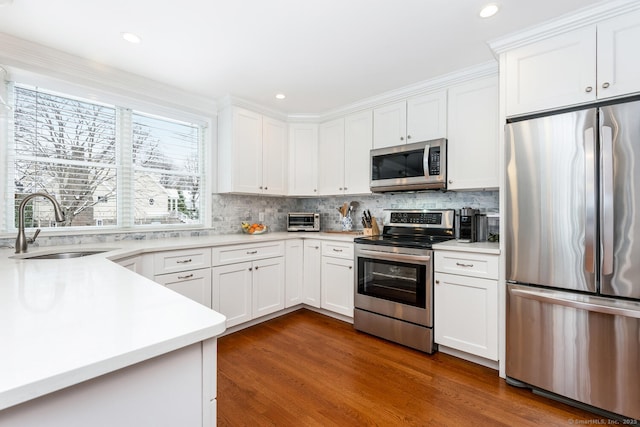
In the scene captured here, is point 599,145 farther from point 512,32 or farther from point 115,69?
point 115,69

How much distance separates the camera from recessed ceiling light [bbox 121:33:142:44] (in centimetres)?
212

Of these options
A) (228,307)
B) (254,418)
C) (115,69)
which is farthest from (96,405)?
(115,69)

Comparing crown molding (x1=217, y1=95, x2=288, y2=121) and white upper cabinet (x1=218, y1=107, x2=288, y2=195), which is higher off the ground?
crown molding (x1=217, y1=95, x2=288, y2=121)

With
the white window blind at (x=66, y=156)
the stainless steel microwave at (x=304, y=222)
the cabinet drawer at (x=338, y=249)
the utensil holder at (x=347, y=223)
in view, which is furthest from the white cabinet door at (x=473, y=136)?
the white window blind at (x=66, y=156)

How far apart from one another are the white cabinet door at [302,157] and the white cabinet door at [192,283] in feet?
5.12

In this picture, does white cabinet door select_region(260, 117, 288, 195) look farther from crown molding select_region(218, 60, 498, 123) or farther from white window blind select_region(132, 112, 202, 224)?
white window blind select_region(132, 112, 202, 224)

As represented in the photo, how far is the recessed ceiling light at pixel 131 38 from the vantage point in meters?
2.12

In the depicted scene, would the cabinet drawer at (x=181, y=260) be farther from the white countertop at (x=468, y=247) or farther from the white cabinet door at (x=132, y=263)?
the white countertop at (x=468, y=247)

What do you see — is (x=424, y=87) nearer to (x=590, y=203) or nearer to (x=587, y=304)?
(x=590, y=203)

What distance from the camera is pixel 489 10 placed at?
187 centimetres

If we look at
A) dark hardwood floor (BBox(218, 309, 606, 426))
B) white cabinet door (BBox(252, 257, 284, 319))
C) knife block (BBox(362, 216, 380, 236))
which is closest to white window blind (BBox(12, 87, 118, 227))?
white cabinet door (BBox(252, 257, 284, 319))

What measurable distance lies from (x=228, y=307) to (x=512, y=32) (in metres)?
3.13

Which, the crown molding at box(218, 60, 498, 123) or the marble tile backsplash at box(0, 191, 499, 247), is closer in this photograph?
the crown molding at box(218, 60, 498, 123)

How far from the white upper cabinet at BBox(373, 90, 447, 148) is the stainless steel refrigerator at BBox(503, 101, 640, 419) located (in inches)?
33.0
